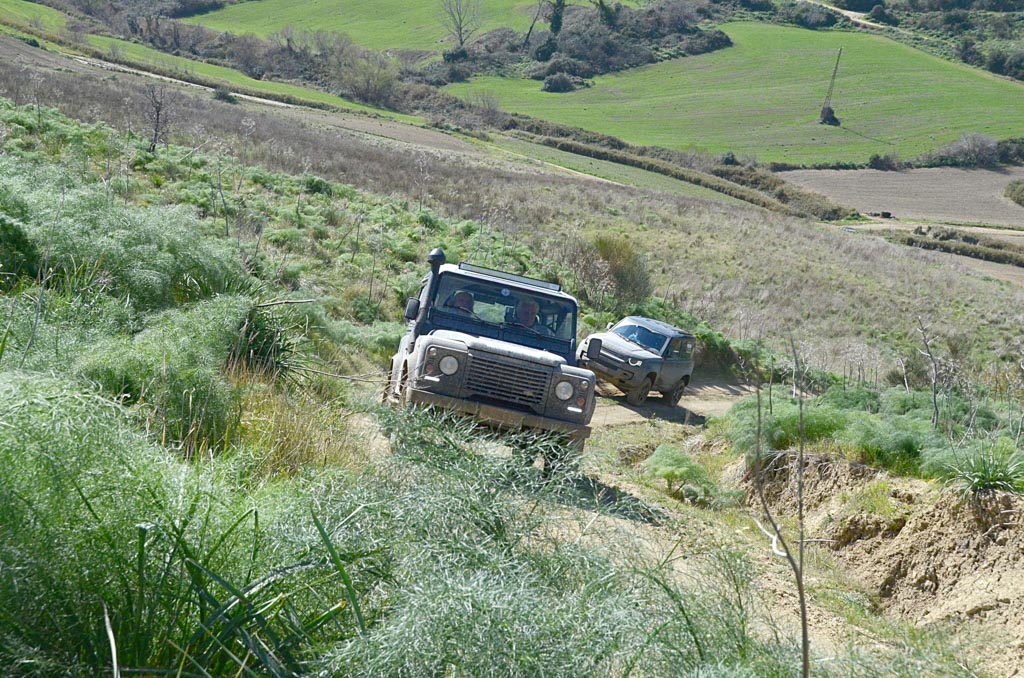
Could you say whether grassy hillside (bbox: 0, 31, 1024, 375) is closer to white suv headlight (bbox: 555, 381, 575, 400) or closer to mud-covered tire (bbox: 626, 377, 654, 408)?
mud-covered tire (bbox: 626, 377, 654, 408)

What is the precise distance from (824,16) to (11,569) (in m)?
141

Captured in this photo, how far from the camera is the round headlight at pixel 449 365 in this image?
8930 mm

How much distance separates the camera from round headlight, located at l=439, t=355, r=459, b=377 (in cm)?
893

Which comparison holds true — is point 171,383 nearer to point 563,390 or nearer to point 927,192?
point 563,390

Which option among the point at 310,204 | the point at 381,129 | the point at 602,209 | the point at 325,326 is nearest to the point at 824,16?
the point at 381,129

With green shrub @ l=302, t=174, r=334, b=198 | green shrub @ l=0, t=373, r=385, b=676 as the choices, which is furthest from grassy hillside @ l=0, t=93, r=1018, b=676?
green shrub @ l=302, t=174, r=334, b=198

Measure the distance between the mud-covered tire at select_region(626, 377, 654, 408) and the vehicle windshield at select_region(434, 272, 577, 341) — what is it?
8.73 meters

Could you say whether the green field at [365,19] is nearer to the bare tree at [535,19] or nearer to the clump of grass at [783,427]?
the bare tree at [535,19]

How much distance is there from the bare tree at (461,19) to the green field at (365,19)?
3.82 ft

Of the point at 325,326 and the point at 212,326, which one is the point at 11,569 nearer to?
the point at 212,326

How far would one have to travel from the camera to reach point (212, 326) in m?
8.01

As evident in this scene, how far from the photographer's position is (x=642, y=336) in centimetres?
2044

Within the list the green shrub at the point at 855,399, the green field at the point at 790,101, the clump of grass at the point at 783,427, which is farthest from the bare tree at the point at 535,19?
the clump of grass at the point at 783,427

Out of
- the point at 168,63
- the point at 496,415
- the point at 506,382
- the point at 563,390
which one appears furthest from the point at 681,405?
the point at 168,63
